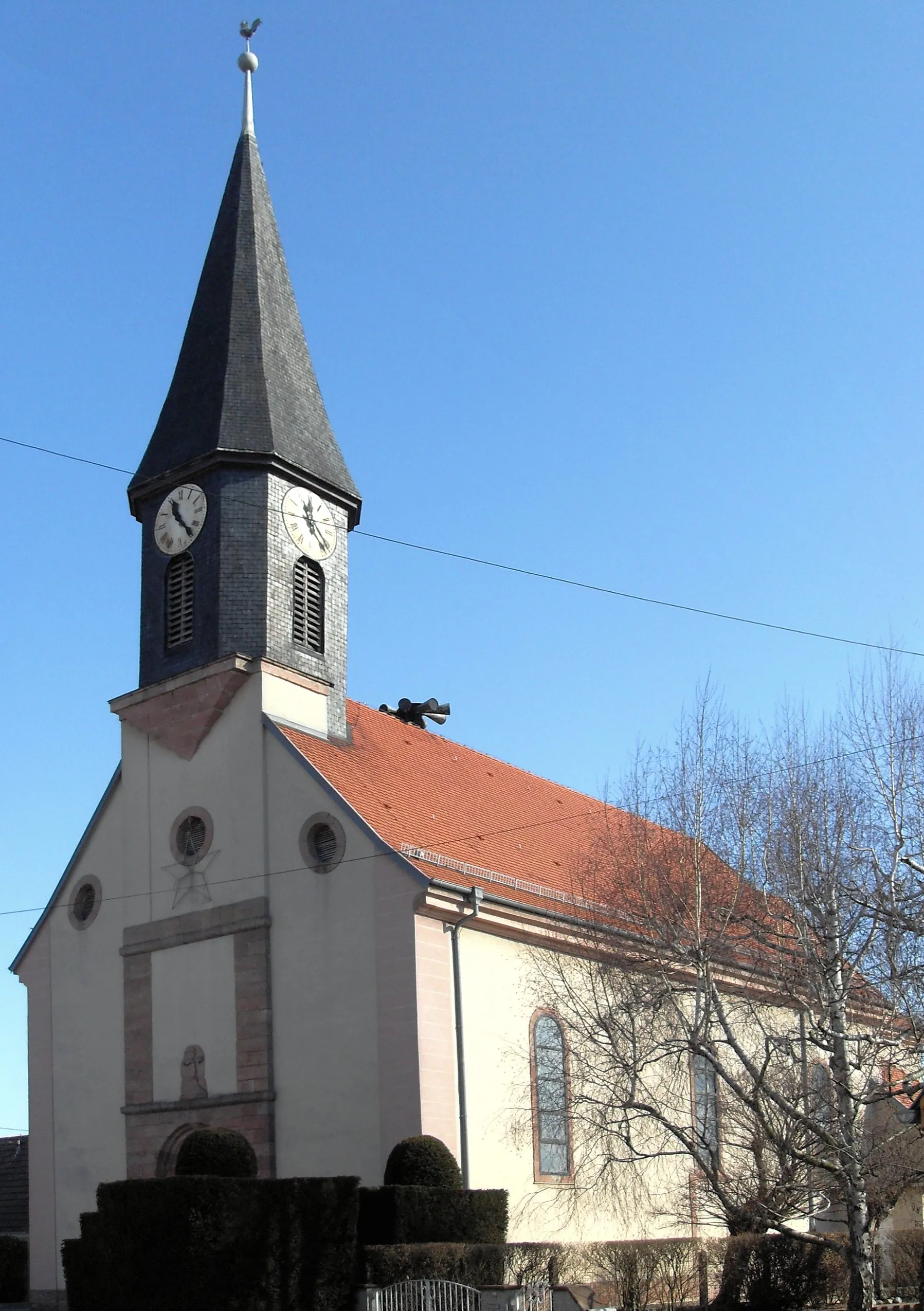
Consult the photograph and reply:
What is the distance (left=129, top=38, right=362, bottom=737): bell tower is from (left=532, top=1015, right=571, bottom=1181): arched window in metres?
7.03

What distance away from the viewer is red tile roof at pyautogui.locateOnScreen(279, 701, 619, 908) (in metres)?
26.5

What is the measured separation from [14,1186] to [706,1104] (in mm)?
18397

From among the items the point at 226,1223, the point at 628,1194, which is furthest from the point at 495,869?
the point at 226,1223

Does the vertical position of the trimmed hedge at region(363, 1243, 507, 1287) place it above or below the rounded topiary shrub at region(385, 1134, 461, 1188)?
below

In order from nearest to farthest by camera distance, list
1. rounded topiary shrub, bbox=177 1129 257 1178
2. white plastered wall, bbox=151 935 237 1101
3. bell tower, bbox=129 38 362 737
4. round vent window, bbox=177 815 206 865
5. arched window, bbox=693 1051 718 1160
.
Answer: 1. rounded topiary shrub, bbox=177 1129 257 1178
2. arched window, bbox=693 1051 718 1160
3. white plastered wall, bbox=151 935 237 1101
4. round vent window, bbox=177 815 206 865
5. bell tower, bbox=129 38 362 737

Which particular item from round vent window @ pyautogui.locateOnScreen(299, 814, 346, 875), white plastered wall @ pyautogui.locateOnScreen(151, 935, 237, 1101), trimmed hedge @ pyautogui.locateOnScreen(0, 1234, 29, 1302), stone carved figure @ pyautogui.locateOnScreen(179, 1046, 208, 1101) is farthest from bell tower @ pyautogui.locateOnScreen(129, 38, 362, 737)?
trimmed hedge @ pyautogui.locateOnScreen(0, 1234, 29, 1302)

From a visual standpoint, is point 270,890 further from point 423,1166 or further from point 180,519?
point 180,519

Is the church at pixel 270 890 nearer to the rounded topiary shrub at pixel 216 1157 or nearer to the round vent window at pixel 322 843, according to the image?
the round vent window at pixel 322 843

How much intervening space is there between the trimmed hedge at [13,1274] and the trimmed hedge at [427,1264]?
42.0 ft

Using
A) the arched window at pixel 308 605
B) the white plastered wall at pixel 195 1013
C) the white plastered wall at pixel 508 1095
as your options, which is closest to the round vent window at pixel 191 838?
the white plastered wall at pixel 195 1013

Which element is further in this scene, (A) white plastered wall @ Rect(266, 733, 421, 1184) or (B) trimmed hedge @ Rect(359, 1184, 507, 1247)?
(A) white plastered wall @ Rect(266, 733, 421, 1184)

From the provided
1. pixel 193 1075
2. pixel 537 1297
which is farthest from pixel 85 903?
pixel 537 1297

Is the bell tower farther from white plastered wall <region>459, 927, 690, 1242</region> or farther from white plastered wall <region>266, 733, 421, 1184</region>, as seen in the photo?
white plastered wall <region>459, 927, 690, 1242</region>

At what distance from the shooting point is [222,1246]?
64.3 feet
